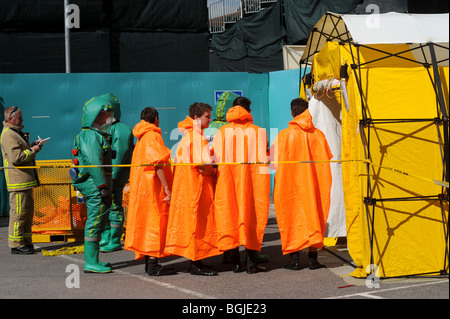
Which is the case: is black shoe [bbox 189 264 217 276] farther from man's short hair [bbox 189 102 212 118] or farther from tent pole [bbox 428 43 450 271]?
tent pole [bbox 428 43 450 271]

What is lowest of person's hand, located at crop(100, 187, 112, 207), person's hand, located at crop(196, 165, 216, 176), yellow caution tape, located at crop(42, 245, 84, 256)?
yellow caution tape, located at crop(42, 245, 84, 256)

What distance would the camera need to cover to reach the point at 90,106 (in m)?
8.19

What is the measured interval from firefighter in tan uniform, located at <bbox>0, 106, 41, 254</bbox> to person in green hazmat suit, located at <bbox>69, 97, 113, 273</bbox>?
1.68 meters

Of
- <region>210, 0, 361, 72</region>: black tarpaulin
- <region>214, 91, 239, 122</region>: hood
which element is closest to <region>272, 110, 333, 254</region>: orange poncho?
<region>214, 91, 239, 122</region>: hood

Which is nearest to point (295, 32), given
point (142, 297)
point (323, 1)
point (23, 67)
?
point (323, 1)

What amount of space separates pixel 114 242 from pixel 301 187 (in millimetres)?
3148

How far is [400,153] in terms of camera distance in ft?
24.5

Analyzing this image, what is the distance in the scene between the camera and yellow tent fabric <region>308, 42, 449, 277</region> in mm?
7375

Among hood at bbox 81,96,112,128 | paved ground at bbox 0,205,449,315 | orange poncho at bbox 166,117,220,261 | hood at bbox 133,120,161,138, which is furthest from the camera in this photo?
hood at bbox 81,96,112,128

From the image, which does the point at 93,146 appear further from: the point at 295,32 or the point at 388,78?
the point at 295,32

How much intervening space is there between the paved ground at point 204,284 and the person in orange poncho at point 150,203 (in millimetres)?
315

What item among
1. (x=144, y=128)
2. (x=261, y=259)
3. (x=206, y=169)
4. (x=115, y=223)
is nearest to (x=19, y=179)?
(x=115, y=223)

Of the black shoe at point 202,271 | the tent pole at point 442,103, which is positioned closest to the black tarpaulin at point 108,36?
the black shoe at point 202,271

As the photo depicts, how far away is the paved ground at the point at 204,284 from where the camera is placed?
22.0ft
